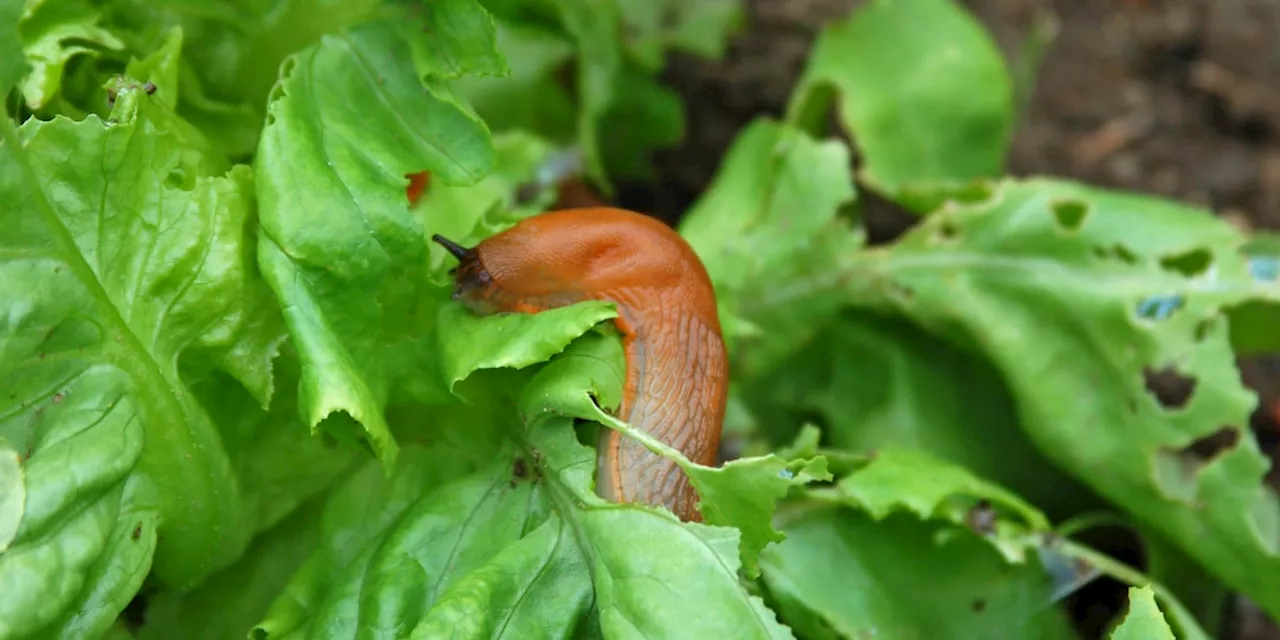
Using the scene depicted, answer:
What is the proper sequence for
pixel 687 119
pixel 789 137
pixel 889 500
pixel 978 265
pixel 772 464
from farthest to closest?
1. pixel 687 119
2. pixel 789 137
3. pixel 978 265
4. pixel 889 500
5. pixel 772 464

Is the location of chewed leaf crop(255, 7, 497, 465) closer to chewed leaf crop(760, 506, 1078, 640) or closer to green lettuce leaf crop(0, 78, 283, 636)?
green lettuce leaf crop(0, 78, 283, 636)

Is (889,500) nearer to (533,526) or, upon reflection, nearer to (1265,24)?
(533,526)

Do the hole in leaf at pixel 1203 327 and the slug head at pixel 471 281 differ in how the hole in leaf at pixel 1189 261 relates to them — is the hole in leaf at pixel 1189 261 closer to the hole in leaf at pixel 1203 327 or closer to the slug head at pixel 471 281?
the hole in leaf at pixel 1203 327

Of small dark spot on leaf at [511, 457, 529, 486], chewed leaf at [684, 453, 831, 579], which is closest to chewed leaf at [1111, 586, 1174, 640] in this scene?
chewed leaf at [684, 453, 831, 579]

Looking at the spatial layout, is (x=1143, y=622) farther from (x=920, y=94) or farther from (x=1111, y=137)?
(x=1111, y=137)

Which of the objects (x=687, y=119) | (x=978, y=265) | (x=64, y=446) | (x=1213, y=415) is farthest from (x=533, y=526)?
(x=687, y=119)

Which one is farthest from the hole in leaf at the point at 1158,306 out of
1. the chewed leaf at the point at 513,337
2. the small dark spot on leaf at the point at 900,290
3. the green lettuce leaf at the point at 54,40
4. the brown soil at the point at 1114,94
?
the green lettuce leaf at the point at 54,40
